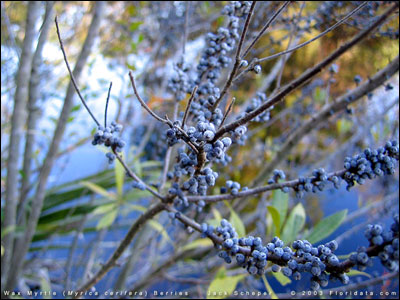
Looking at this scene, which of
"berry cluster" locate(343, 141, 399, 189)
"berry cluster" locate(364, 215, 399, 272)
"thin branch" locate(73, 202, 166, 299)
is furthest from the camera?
"thin branch" locate(73, 202, 166, 299)

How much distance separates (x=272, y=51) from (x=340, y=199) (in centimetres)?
119

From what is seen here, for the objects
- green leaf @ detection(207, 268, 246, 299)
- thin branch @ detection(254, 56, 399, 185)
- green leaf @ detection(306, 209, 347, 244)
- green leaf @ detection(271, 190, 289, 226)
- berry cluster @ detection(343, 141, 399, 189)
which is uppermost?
thin branch @ detection(254, 56, 399, 185)

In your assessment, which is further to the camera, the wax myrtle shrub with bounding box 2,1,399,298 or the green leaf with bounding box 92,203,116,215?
the green leaf with bounding box 92,203,116,215

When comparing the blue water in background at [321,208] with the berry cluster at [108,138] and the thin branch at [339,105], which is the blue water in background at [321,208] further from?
the berry cluster at [108,138]

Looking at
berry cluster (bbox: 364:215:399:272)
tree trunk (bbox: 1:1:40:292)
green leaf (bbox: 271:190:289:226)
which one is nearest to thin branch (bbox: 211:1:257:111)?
berry cluster (bbox: 364:215:399:272)

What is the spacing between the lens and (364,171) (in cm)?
57

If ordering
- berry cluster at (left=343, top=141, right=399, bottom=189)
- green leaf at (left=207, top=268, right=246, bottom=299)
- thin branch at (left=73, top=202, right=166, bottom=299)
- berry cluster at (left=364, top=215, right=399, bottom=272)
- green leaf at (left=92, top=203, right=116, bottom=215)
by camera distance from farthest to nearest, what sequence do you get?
green leaf at (left=92, top=203, right=116, bottom=215)
green leaf at (left=207, top=268, right=246, bottom=299)
thin branch at (left=73, top=202, right=166, bottom=299)
berry cluster at (left=343, top=141, right=399, bottom=189)
berry cluster at (left=364, top=215, right=399, bottom=272)

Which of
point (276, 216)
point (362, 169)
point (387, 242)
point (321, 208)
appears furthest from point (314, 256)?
point (321, 208)

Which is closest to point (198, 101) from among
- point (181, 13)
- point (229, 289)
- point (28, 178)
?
point (229, 289)

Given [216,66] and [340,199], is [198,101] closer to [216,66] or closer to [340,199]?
[216,66]

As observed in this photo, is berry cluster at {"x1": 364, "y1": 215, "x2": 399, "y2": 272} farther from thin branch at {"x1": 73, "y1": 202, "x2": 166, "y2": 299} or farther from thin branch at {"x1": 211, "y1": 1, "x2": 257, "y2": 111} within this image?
thin branch at {"x1": 73, "y1": 202, "x2": 166, "y2": 299}

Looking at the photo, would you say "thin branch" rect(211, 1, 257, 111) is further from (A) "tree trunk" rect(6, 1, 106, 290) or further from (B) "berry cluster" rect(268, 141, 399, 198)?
(A) "tree trunk" rect(6, 1, 106, 290)

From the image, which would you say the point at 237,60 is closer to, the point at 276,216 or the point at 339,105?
the point at 276,216

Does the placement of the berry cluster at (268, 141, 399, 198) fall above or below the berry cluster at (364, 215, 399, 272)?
above
